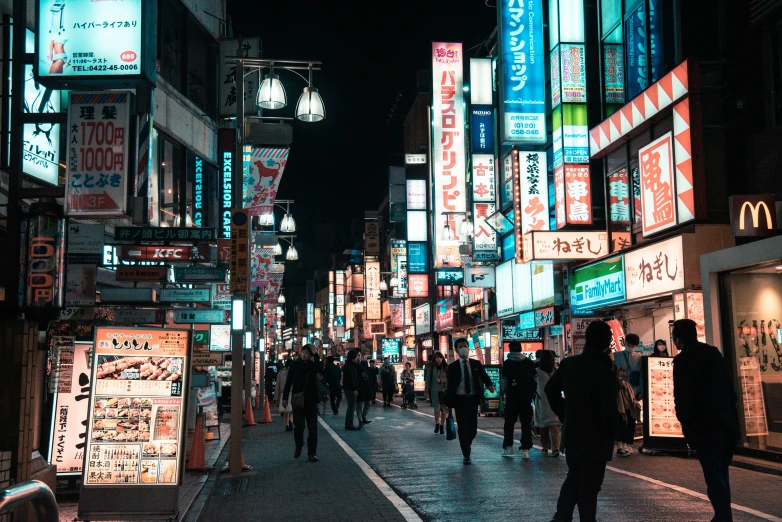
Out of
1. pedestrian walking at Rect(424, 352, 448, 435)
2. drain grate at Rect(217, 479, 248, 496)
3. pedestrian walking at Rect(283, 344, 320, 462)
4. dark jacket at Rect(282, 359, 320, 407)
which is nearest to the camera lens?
drain grate at Rect(217, 479, 248, 496)

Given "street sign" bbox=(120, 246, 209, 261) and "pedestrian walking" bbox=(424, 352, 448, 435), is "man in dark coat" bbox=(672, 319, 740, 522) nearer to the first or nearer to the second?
"street sign" bbox=(120, 246, 209, 261)

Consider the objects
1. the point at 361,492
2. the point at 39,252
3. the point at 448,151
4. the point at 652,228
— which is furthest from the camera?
the point at 448,151

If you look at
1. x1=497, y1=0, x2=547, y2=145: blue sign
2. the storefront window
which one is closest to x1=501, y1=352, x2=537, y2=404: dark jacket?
the storefront window

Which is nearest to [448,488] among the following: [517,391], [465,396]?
[465,396]

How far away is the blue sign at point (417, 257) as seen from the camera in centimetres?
4578

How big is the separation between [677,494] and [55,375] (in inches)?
319

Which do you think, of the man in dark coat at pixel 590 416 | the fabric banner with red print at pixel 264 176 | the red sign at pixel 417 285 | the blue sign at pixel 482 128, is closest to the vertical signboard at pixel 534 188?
the blue sign at pixel 482 128

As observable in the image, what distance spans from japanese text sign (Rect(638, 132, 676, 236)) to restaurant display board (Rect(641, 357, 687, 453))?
4.11m

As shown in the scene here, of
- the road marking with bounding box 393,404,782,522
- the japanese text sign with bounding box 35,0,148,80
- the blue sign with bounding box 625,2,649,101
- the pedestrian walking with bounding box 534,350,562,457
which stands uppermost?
the blue sign with bounding box 625,2,649,101

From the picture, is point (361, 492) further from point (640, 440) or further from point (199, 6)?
point (199, 6)

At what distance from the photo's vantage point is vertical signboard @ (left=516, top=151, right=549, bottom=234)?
83.0ft

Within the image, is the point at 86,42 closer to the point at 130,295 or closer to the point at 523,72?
the point at 130,295

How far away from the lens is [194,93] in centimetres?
2956

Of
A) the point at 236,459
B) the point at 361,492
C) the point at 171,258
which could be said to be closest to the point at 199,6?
the point at 171,258
